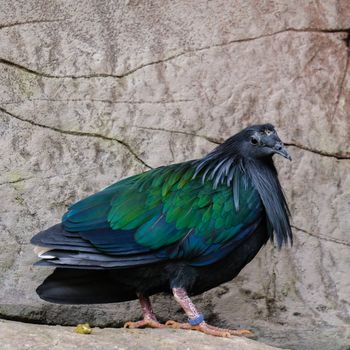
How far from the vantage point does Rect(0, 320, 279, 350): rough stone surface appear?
12.3 feet

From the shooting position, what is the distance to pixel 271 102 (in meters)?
5.07

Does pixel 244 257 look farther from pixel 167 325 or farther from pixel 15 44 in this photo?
pixel 15 44

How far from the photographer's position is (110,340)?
3.87 meters

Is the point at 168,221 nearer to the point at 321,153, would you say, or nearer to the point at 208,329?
the point at 208,329

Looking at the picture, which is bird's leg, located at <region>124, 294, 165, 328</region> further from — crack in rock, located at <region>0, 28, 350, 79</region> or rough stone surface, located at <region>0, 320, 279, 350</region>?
crack in rock, located at <region>0, 28, 350, 79</region>

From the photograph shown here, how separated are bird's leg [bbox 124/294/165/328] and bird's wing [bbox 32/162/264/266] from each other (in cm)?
30

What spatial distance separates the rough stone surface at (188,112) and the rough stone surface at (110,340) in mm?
733

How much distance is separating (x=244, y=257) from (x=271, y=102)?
3.47 feet

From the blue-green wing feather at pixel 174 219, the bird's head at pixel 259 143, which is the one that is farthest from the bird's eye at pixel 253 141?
the blue-green wing feather at pixel 174 219

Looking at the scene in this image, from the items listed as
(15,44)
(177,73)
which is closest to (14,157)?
(15,44)

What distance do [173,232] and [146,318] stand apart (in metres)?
0.44

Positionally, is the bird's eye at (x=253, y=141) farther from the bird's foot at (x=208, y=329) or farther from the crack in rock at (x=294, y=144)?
the bird's foot at (x=208, y=329)

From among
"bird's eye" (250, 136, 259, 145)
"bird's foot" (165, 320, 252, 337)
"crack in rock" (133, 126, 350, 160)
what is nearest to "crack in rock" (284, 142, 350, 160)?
"crack in rock" (133, 126, 350, 160)

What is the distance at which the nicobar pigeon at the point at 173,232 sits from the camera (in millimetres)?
4195
